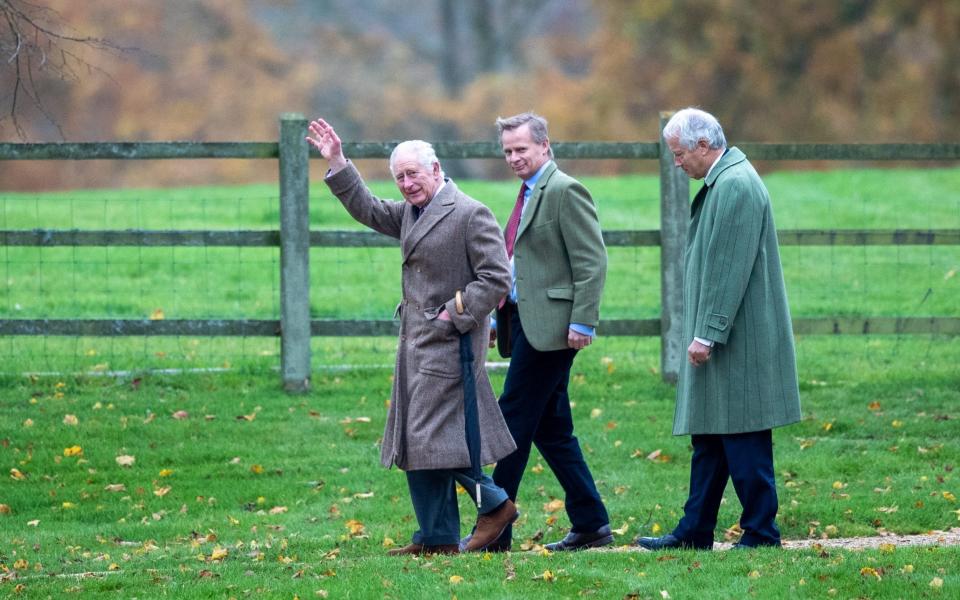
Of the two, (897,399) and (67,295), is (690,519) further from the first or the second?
(67,295)

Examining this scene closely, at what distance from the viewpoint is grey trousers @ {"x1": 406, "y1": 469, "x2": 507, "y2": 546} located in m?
6.08

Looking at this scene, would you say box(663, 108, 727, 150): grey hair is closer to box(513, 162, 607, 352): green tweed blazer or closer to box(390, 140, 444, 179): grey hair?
box(513, 162, 607, 352): green tweed blazer

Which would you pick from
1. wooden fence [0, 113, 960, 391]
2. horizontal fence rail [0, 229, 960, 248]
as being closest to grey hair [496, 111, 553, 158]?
horizontal fence rail [0, 229, 960, 248]

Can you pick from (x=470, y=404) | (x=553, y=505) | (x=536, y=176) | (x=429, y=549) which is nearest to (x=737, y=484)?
(x=470, y=404)

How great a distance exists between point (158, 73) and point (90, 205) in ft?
52.1

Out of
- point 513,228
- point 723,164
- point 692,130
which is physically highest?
point 692,130

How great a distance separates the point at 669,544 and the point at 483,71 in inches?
1172

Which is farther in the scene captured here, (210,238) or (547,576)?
(210,238)

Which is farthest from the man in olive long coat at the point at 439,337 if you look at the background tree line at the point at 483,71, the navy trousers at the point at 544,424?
the background tree line at the point at 483,71

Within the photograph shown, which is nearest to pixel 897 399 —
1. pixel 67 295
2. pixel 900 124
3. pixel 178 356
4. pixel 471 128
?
pixel 178 356

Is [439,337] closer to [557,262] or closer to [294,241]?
[557,262]

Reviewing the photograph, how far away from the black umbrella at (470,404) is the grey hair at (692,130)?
120 cm

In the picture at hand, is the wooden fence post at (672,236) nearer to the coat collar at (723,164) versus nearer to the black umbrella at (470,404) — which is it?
the coat collar at (723,164)

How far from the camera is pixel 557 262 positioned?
6285 millimetres
